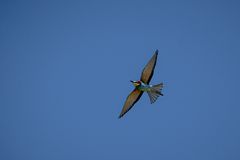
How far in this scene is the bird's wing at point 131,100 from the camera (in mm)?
8688

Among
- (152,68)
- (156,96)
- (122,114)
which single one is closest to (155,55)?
(152,68)

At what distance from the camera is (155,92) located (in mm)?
8023

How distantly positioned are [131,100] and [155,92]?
89 centimetres

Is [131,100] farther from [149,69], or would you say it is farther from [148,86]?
[149,69]

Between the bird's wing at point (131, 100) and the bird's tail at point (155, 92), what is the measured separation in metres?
0.58

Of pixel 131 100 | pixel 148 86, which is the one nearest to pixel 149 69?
pixel 148 86

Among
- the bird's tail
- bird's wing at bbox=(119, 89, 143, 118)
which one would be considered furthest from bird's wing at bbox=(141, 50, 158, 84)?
bird's wing at bbox=(119, 89, 143, 118)

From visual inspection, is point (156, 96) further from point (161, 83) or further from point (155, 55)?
point (155, 55)

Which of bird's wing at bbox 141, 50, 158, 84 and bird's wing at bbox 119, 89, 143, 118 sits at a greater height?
bird's wing at bbox 141, 50, 158, 84

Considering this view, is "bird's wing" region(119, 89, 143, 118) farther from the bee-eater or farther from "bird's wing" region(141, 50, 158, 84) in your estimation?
"bird's wing" region(141, 50, 158, 84)

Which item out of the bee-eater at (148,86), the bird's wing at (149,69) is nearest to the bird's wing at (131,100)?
the bee-eater at (148,86)

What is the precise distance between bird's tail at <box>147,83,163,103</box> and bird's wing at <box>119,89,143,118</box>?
58cm

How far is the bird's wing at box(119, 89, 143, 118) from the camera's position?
8688 millimetres

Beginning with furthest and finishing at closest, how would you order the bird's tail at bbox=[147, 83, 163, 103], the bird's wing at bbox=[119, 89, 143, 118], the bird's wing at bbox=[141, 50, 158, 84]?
1. the bird's wing at bbox=[119, 89, 143, 118]
2. the bird's wing at bbox=[141, 50, 158, 84]
3. the bird's tail at bbox=[147, 83, 163, 103]
